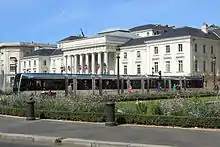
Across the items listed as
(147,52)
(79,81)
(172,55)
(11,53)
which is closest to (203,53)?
(172,55)

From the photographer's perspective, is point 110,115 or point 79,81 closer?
point 110,115

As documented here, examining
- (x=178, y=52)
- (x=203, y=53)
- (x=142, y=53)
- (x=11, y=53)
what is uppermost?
(x=11, y=53)

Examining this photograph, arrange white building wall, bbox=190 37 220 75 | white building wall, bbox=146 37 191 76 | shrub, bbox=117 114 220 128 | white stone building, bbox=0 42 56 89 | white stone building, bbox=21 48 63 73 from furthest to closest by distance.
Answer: white stone building, bbox=0 42 56 89
white stone building, bbox=21 48 63 73
white building wall, bbox=190 37 220 75
white building wall, bbox=146 37 191 76
shrub, bbox=117 114 220 128

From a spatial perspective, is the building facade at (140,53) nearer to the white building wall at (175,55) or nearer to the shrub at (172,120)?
the white building wall at (175,55)

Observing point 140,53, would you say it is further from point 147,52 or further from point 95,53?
point 95,53

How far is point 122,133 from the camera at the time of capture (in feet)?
48.7

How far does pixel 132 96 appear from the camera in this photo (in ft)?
137

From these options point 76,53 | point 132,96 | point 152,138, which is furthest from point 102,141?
point 76,53

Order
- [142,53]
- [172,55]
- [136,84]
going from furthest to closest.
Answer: [142,53], [172,55], [136,84]

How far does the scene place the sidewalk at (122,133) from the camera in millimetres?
12859

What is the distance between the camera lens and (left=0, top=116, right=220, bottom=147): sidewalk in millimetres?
12859

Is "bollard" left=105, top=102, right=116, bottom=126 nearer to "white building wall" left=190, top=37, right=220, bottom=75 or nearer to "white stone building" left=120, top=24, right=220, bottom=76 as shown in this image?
"white stone building" left=120, top=24, right=220, bottom=76

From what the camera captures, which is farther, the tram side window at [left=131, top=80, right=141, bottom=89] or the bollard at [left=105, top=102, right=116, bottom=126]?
the tram side window at [left=131, top=80, right=141, bottom=89]

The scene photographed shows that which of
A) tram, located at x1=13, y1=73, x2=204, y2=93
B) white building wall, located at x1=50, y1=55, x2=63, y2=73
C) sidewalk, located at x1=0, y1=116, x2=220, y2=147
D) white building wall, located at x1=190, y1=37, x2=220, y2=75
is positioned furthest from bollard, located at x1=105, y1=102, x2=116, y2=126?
white building wall, located at x1=50, y1=55, x2=63, y2=73
